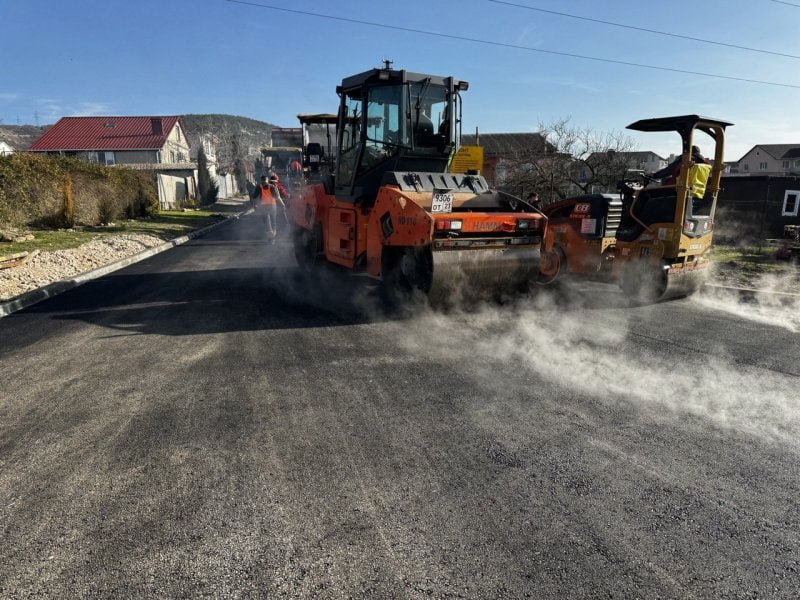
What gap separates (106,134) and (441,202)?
53959 millimetres

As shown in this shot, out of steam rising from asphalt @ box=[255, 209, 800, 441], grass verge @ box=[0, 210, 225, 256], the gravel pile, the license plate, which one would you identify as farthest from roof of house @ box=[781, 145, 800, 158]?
the license plate

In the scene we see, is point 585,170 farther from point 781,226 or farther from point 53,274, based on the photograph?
point 53,274

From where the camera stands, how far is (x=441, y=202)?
6.25 meters

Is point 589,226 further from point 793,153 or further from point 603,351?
point 793,153

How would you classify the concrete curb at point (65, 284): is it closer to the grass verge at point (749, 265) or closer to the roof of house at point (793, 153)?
the grass verge at point (749, 265)

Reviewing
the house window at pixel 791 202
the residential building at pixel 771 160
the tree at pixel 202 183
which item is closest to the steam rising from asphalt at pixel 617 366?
the house window at pixel 791 202

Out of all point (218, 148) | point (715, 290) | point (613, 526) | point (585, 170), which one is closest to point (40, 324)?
point (613, 526)

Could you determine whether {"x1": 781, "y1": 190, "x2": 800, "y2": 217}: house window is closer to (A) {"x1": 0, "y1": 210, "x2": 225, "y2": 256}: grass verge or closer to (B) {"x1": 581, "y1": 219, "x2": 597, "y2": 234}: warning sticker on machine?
A: (B) {"x1": 581, "y1": 219, "x2": 597, "y2": 234}: warning sticker on machine

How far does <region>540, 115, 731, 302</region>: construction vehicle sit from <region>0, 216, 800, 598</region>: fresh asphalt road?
65.3 inches

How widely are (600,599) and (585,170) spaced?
20.0 meters

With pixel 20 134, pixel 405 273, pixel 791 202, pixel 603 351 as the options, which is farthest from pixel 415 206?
pixel 20 134

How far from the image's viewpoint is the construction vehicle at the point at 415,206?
247 inches

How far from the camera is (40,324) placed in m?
6.36

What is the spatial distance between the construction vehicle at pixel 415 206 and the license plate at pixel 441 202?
1cm
